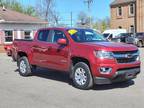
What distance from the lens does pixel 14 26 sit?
125 ft

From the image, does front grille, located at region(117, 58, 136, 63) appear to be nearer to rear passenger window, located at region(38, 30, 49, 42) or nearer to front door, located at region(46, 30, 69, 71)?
front door, located at region(46, 30, 69, 71)

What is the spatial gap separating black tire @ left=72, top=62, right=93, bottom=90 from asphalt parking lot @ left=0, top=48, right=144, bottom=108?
0.17m

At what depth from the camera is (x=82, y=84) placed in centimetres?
1050

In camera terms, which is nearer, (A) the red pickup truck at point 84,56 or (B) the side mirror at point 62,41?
(A) the red pickup truck at point 84,56

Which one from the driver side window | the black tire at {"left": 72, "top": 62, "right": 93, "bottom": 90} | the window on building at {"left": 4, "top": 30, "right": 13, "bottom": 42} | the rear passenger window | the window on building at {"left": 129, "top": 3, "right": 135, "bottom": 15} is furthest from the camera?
the window on building at {"left": 129, "top": 3, "right": 135, "bottom": 15}

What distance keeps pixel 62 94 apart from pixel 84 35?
A: 250cm

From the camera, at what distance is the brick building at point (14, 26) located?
3741cm

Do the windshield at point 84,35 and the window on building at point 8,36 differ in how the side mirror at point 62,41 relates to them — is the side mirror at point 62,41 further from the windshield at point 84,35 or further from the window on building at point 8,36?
the window on building at point 8,36

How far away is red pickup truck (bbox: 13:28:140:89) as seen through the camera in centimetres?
1002

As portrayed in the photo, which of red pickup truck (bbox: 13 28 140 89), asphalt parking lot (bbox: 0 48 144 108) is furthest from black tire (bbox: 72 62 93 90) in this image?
asphalt parking lot (bbox: 0 48 144 108)

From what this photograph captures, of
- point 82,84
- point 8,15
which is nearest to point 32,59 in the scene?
point 82,84

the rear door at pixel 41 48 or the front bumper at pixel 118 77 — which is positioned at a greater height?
the rear door at pixel 41 48

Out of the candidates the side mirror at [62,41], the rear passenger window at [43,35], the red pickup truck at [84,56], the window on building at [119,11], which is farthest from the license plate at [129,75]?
the window on building at [119,11]

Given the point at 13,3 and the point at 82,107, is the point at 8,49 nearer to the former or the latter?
the point at 82,107
